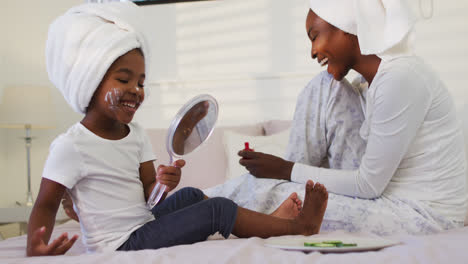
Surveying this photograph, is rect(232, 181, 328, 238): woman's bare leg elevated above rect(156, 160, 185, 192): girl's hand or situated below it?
below

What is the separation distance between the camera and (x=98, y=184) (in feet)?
3.41

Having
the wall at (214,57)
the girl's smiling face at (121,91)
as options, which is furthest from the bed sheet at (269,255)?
the wall at (214,57)

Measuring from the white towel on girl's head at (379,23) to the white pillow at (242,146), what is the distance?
2.61ft

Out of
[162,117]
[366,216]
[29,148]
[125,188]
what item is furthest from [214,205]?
[29,148]

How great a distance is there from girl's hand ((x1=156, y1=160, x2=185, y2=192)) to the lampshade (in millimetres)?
1789

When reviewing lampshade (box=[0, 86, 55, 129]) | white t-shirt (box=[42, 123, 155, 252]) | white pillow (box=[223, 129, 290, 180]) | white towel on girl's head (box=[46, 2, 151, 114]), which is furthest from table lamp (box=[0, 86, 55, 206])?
white t-shirt (box=[42, 123, 155, 252])

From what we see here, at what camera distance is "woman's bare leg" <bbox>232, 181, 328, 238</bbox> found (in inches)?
41.7

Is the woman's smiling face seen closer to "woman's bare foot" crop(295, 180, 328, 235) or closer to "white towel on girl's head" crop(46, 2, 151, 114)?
"woman's bare foot" crop(295, 180, 328, 235)

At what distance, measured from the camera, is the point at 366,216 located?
3.73 feet

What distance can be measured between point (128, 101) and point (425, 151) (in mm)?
797

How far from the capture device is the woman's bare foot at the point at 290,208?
1186 mm

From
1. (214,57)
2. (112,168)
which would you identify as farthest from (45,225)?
(214,57)

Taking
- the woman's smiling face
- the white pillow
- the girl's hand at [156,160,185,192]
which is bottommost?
the white pillow

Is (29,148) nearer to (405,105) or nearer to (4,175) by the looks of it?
(4,175)
